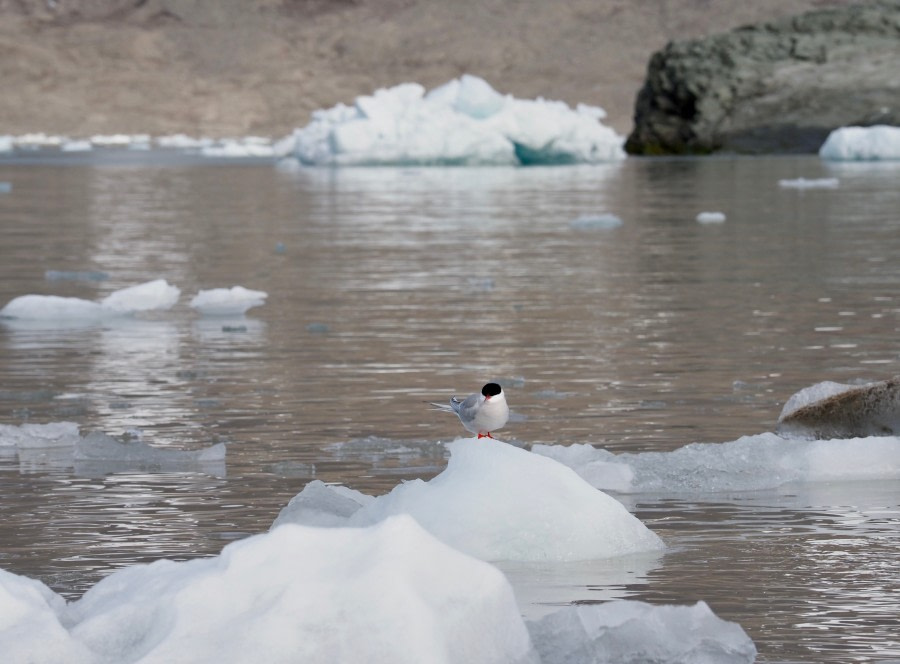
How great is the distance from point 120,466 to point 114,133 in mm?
102448

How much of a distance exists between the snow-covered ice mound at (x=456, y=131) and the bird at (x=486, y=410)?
4287 cm

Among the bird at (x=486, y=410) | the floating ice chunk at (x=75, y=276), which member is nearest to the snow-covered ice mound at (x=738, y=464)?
the bird at (x=486, y=410)

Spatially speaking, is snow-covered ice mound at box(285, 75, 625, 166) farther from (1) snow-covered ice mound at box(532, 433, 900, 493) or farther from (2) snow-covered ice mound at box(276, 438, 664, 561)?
(2) snow-covered ice mound at box(276, 438, 664, 561)

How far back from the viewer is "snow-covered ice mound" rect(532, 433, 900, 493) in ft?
22.3

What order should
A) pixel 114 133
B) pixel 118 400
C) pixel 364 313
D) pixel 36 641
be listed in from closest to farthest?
pixel 36 641
pixel 118 400
pixel 364 313
pixel 114 133

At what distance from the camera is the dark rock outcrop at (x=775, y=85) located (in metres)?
58.2

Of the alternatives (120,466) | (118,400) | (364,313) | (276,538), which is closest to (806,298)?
(364,313)

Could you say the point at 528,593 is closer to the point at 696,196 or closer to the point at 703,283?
the point at 703,283

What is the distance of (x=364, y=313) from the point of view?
43.8 ft

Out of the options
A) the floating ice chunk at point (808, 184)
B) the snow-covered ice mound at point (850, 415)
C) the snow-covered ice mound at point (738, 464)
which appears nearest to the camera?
the snow-covered ice mound at point (738, 464)

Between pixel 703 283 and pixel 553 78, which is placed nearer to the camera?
pixel 703 283

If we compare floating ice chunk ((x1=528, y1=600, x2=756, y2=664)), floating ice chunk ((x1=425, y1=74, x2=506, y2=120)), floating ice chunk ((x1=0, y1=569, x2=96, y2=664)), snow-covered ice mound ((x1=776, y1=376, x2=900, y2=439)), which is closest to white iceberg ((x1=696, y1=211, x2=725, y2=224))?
snow-covered ice mound ((x1=776, y1=376, x2=900, y2=439))

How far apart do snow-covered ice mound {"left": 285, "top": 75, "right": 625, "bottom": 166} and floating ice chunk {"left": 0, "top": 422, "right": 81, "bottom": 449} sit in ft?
135

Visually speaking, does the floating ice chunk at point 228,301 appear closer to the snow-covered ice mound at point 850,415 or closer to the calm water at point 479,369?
the calm water at point 479,369
